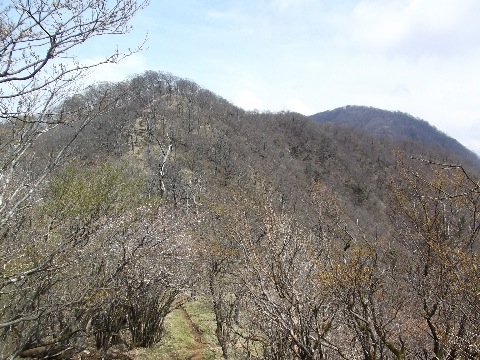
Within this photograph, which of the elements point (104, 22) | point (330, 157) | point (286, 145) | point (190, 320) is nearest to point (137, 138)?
point (286, 145)

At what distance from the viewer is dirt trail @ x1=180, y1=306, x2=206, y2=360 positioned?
11.5m

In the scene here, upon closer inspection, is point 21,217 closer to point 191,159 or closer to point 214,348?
point 214,348

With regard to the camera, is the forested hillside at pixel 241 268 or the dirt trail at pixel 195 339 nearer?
the forested hillside at pixel 241 268

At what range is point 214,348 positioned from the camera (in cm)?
1226

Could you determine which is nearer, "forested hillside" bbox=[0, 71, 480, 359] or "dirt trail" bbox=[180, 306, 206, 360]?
"forested hillside" bbox=[0, 71, 480, 359]

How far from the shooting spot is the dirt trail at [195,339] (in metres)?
11.5

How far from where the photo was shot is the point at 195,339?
525 inches

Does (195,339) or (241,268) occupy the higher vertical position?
(241,268)

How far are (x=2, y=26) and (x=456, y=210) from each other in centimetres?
879

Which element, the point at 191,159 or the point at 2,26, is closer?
the point at 2,26

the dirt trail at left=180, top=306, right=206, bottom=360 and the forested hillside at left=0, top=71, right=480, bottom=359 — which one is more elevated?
the forested hillside at left=0, top=71, right=480, bottom=359

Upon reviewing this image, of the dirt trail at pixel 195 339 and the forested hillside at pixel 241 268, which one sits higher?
the forested hillside at pixel 241 268

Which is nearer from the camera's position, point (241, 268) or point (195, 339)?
point (241, 268)

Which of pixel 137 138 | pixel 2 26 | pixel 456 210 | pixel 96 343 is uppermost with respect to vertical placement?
pixel 137 138
